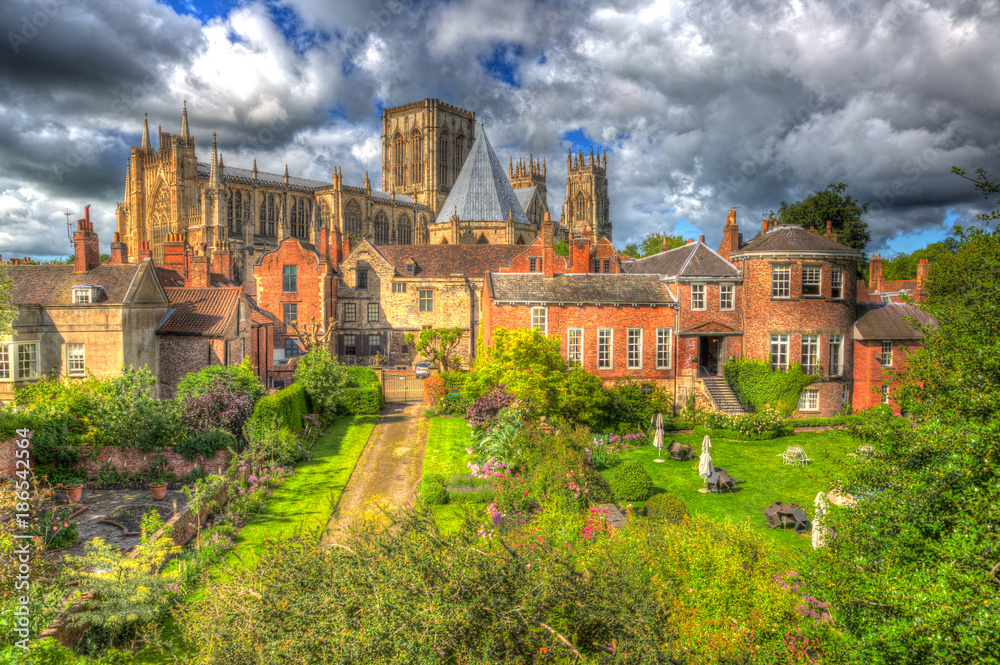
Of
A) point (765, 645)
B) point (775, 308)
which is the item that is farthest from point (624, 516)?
point (775, 308)

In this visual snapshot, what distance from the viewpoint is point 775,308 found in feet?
107

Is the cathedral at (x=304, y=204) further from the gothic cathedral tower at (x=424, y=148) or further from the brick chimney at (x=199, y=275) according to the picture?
the brick chimney at (x=199, y=275)

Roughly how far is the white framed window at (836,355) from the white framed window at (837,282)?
226 cm

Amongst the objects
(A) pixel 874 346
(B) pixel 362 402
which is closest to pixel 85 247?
(B) pixel 362 402

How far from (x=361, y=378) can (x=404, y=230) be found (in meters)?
69.9

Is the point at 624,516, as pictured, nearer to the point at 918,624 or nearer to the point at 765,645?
the point at 765,645

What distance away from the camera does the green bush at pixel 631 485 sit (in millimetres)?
19031

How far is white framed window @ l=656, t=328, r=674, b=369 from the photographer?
3366 cm

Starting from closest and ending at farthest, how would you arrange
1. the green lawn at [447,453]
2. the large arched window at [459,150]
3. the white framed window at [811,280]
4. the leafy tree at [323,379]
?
the green lawn at [447,453] → the leafy tree at [323,379] → the white framed window at [811,280] → the large arched window at [459,150]

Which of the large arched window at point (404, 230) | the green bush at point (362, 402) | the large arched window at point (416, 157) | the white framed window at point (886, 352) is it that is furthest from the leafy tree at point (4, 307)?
the large arched window at point (416, 157)

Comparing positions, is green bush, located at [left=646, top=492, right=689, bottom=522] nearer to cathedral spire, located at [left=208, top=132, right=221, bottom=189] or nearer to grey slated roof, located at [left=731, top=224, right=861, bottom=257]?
grey slated roof, located at [left=731, top=224, right=861, bottom=257]

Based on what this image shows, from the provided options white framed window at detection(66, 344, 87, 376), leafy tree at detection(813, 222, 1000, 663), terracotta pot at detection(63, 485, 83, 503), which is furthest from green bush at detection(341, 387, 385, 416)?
leafy tree at detection(813, 222, 1000, 663)

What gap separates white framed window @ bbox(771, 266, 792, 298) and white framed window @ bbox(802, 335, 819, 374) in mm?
2583

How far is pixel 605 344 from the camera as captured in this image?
3347 cm
